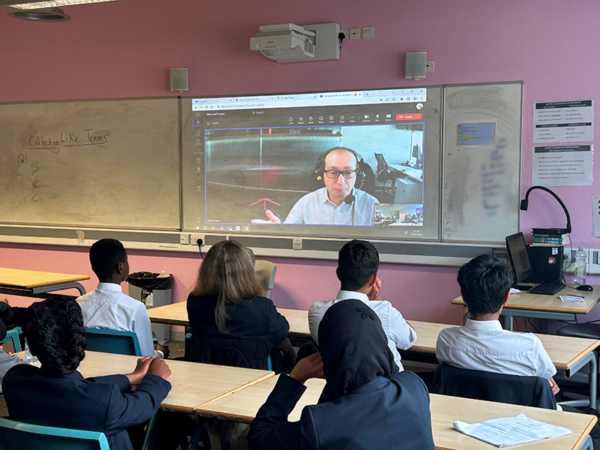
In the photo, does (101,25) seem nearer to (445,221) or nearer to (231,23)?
(231,23)

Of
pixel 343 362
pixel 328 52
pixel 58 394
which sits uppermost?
pixel 328 52

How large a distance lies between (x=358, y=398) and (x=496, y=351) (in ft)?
3.95

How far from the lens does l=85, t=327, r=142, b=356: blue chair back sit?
2710 mm

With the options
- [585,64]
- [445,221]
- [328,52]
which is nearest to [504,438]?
[445,221]

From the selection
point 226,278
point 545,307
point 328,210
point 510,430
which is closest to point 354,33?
point 328,210

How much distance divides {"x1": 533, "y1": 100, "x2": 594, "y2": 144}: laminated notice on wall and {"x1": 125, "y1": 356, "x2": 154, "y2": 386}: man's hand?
338cm

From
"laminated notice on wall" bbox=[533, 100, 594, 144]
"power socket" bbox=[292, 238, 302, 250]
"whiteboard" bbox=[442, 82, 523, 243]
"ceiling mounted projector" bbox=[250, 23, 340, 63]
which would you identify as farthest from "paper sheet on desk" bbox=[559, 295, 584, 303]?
"ceiling mounted projector" bbox=[250, 23, 340, 63]

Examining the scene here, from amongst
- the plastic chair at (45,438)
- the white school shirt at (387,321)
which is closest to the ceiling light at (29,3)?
the white school shirt at (387,321)

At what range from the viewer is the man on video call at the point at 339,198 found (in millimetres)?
4984

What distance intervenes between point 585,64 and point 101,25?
4.30 metres

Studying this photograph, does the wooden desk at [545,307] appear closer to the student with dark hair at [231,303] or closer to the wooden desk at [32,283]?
the student with dark hair at [231,303]

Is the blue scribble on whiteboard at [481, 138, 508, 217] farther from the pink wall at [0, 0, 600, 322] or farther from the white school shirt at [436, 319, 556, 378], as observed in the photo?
the white school shirt at [436, 319, 556, 378]

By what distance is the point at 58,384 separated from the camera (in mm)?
1663

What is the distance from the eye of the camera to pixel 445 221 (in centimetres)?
472
